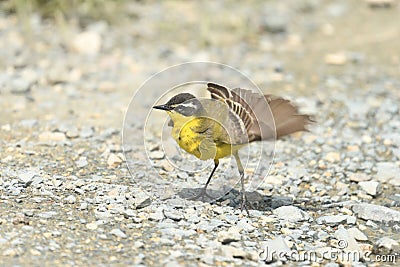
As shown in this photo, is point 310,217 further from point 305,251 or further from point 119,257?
point 119,257

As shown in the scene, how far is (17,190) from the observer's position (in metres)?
4.13

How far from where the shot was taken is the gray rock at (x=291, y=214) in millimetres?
4191

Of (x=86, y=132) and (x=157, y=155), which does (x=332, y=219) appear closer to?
(x=157, y=155)

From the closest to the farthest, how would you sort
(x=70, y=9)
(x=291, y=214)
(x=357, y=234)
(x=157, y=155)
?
(x=357, y=234) < (x=291, y=214) < (x=157, y=155) < (x=70, y=9)

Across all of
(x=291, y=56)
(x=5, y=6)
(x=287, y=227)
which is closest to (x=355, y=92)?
(x=291, y=56)

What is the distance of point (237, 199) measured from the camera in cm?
443

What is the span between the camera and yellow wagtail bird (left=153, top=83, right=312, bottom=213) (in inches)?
151

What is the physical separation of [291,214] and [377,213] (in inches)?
23.4

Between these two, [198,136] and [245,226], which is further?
[245,226]

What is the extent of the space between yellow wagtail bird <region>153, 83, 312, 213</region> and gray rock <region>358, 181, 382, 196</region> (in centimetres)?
107

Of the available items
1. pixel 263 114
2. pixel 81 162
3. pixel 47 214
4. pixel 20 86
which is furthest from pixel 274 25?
pixel 47 214

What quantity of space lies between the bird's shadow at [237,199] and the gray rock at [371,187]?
2.00ft

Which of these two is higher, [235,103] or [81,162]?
[235,103]

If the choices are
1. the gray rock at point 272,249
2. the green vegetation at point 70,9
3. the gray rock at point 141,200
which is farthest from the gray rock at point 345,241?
the green vegetation at point 70,9
